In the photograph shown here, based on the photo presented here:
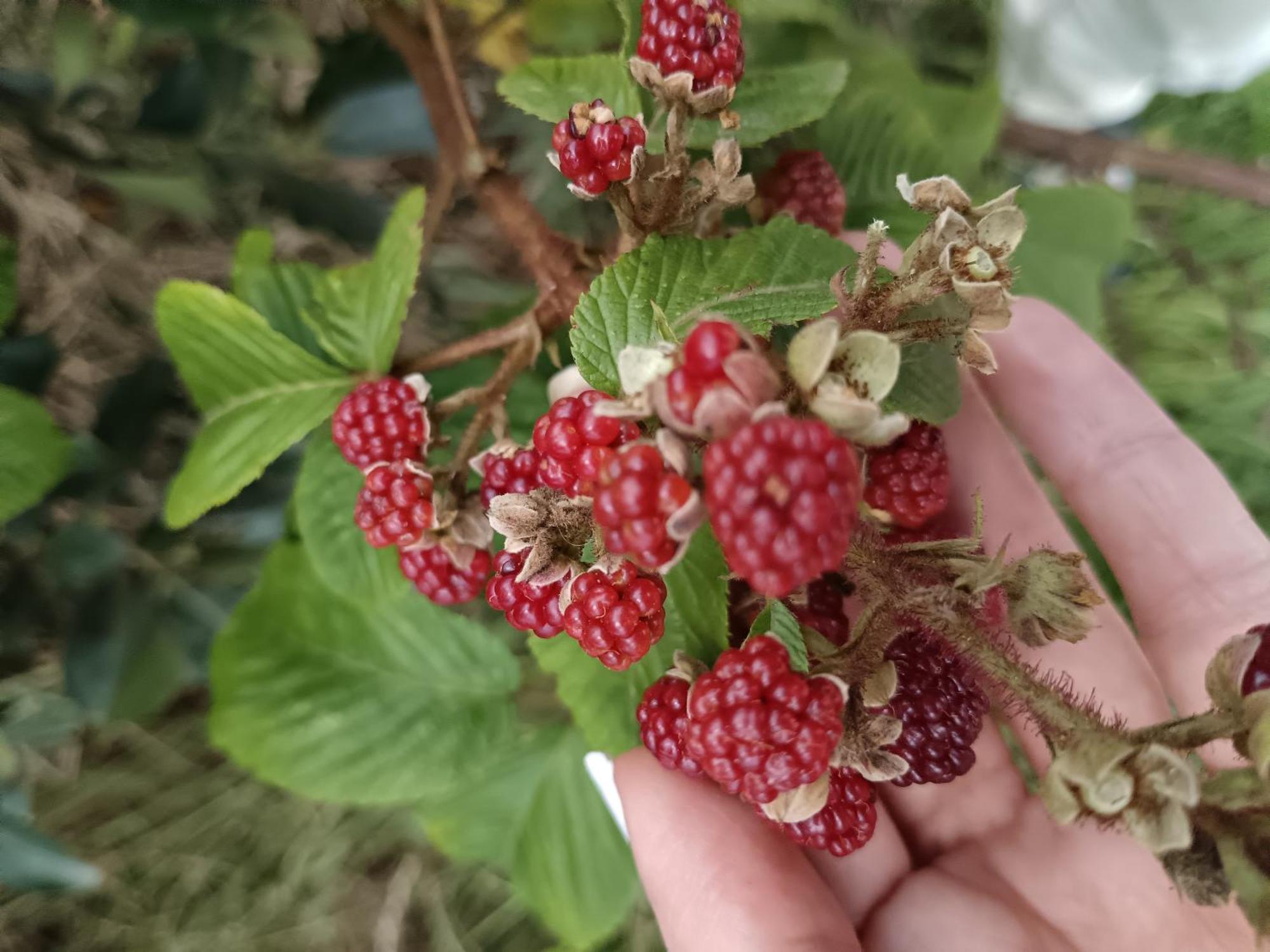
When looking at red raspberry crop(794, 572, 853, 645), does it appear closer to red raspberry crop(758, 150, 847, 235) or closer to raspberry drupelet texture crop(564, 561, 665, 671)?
raspberry drupelet texture crop(564, 561, 665, 671)

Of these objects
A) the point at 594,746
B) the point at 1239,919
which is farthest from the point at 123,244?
the point at 1239,919

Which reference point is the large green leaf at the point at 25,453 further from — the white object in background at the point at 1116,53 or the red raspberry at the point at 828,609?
the white object in background at the point at 1116,53

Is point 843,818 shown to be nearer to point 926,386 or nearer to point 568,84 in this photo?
point 926,386

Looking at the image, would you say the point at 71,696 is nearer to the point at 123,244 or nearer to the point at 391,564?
the point at 391,564

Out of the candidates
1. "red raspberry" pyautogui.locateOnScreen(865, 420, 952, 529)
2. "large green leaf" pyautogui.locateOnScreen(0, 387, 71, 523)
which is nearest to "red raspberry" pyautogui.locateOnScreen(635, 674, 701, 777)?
"red raspberry" pyautogui.locateOnScreen(865, 420, 952, 529)

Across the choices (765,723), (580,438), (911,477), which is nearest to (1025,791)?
(911,477)

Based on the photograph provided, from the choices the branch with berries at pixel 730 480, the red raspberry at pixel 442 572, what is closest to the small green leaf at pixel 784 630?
the branch with berries at pixel 730 480

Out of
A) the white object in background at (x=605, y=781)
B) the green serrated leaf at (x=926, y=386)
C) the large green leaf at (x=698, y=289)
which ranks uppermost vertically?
the large green leaf at (x=698, y=289)
